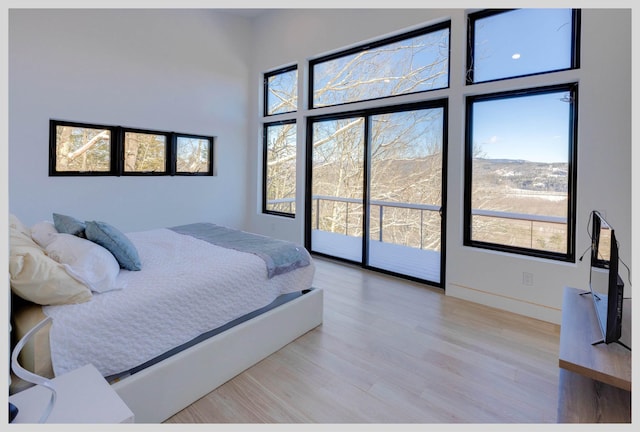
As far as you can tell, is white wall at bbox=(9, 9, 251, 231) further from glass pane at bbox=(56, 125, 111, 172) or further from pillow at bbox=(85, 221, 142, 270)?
pillow at bbox=(85, 221, 142, 270)

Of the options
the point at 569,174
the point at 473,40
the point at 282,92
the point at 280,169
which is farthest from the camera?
the point at 280,169

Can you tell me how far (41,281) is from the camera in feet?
4.49

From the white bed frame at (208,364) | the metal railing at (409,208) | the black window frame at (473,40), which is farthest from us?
the metal railing at (409,208)

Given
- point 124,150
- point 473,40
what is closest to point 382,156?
point 473,40

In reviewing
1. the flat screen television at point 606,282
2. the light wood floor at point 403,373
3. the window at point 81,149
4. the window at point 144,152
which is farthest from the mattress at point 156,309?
the window at point 144,152

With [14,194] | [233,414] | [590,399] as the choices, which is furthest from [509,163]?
[14,194]

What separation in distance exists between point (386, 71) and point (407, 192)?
1470 mm

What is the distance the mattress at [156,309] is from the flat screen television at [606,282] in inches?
69.3

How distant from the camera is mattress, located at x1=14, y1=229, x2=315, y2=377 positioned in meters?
1.32

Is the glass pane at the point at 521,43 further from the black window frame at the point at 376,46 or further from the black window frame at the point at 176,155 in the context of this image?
the black window frame at the point at 176,155

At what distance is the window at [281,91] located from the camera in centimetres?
482

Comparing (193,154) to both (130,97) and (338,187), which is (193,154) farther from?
(338,187)

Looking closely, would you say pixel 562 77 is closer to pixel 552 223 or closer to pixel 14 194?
pixel 552 223

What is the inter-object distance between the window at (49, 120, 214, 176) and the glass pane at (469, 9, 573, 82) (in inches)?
149
